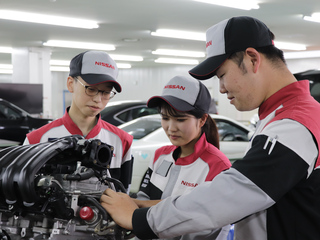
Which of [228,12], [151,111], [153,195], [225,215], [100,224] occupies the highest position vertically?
[228,12]

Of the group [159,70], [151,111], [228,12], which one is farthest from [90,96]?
[159,70]

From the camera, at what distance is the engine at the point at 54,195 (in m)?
1.47

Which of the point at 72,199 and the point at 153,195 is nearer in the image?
the point at 72,199

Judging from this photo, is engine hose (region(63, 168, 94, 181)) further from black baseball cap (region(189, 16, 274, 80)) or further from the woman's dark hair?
the woman's dark hair

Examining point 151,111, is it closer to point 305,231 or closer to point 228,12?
point 228,12

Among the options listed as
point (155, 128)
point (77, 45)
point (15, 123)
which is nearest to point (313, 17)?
point (155, 128)

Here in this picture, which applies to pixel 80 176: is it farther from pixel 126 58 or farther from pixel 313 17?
pixel 126 58

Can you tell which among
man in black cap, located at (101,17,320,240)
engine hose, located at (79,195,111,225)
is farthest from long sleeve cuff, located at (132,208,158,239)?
engine hose, located at (79,195,111,225)

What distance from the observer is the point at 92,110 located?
2344 millimetres

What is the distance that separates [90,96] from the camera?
2314 mm

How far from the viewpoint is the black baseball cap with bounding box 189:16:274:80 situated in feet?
4.96

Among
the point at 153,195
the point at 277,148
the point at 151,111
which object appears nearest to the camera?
the point at 277,148

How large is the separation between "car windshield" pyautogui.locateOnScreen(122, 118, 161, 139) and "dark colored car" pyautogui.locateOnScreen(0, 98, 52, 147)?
2888 mm

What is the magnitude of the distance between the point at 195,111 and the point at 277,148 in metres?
0.98
